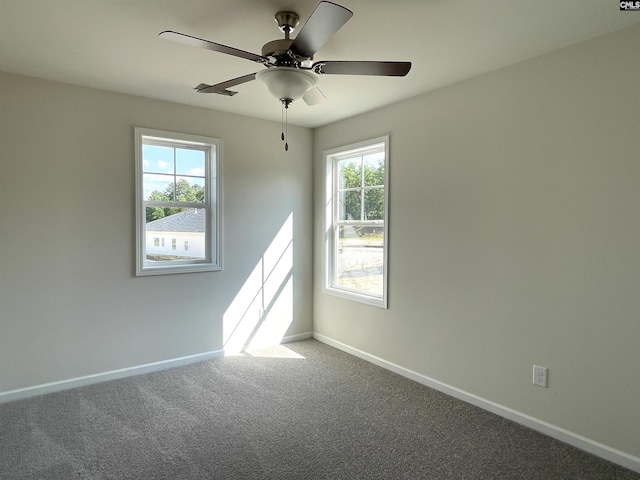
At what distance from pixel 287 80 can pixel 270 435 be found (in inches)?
85.1

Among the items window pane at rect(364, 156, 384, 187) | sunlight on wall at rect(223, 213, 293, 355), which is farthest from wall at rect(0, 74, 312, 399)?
window pane at rect(364, 156, 384, 187)

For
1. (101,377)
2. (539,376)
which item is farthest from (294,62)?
(101,377)

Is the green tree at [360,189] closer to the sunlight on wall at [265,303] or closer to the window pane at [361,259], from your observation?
the window pane at [361,259]

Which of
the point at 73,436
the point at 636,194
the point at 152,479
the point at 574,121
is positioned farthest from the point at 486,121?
the point at 73,436

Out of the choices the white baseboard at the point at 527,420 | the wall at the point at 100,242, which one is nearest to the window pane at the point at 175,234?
the wall at the point at 100,242

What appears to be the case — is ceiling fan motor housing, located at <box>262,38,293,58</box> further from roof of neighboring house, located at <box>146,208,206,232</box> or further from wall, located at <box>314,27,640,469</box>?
roof of neighboring house, located at <box>146,208,206,232</box>

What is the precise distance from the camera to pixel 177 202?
12.4 ft

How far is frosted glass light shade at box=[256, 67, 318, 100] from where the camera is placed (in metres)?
1.98

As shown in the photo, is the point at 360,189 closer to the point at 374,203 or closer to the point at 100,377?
the point at 374,203

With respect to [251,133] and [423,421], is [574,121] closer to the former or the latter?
[423,421]

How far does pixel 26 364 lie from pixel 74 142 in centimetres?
180

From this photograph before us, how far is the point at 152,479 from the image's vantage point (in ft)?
6.91

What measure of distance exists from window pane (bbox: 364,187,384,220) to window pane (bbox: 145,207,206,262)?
1.67 metres

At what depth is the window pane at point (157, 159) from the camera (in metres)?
3.61
